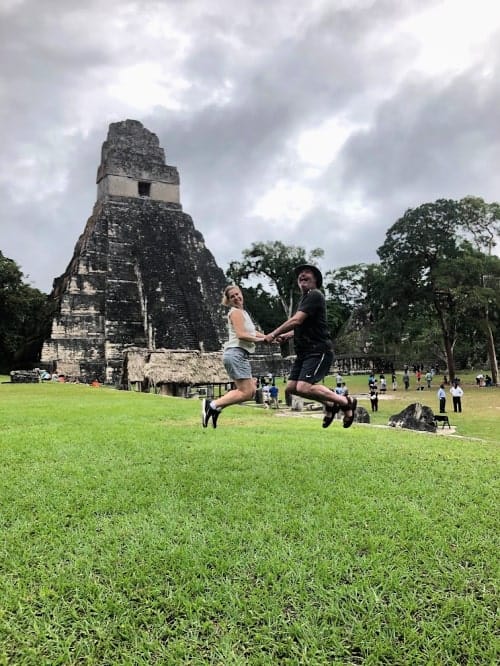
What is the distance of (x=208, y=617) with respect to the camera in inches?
103

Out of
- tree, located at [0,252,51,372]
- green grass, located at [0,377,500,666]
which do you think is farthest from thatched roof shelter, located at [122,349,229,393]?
tree, located at [0,252,51,372]

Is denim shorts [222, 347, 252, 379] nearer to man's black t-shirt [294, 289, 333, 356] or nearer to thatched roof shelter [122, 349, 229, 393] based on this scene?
man's black t-shirt [294, 289, 333, 356]

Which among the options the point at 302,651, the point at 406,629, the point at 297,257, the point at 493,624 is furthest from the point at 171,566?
the point at 297,257

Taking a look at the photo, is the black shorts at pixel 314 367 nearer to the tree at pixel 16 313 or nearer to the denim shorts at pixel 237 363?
the denim shorts at pixel 237 363

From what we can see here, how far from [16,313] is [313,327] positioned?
32252mm

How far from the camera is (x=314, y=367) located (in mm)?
4500

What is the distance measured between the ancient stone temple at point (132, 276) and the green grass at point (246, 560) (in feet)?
69.5

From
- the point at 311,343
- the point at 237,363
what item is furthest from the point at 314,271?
the point at 237,363

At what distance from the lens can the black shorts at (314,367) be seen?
4.48 metres

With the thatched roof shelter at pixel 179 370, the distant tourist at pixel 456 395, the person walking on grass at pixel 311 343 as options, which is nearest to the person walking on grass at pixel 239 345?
the person walking on grass at pixel 311 343

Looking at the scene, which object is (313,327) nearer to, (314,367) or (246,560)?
(314,367)

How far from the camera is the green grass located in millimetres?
2449

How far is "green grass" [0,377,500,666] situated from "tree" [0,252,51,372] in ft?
88.3

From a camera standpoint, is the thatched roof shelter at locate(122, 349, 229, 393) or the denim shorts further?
the thatched roof shelter at locate(122, 349, 229, 393)
